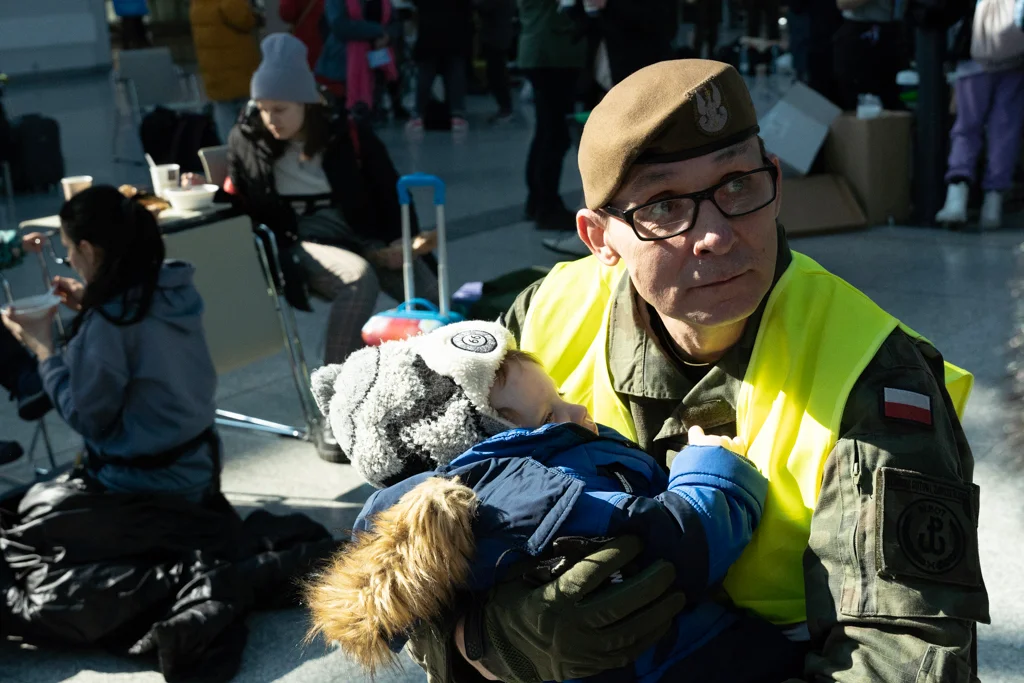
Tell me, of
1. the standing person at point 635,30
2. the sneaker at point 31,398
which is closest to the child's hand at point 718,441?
the sneaker at point 31,398

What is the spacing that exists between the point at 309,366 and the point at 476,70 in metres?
10.6

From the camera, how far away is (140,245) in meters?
3.94

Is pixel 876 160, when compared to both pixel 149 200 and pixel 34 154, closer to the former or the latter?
pixel 149 200

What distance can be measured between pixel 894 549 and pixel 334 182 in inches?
162

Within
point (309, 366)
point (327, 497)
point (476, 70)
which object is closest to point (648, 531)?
point (327, 497)

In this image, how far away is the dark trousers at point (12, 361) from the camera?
15.4 feet

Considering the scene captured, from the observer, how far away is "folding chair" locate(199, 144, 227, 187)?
Result: 18.1 ft

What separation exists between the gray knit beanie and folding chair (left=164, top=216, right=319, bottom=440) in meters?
3.03

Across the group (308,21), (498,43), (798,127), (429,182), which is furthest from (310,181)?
(498,43)

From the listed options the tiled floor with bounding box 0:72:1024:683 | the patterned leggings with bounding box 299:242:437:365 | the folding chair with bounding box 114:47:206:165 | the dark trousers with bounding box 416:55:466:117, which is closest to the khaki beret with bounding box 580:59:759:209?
the tiled floor with bounding box 0:72:1024:683

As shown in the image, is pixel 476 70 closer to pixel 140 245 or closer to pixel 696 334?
pixel 140 245

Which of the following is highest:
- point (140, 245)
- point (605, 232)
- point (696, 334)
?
point (605, 232)

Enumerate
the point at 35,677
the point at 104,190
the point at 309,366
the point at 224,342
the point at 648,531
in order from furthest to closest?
the point at 309,366
the point at 224,342
the point at 104,190
the point at 35,677
the point at 648,531

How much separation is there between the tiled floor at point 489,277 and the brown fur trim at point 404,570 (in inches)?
6.4
